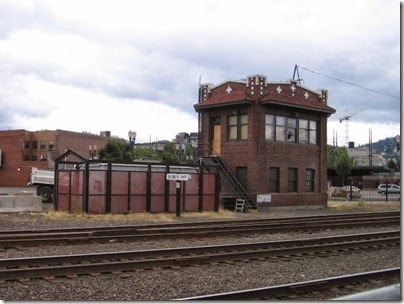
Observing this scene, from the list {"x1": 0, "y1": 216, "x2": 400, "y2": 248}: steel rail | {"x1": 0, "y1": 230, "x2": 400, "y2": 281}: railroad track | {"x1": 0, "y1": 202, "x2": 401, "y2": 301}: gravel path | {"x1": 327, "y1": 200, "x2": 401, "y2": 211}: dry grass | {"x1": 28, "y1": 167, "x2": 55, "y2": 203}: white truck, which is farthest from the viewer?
{"x1": 28, "y1": 167, "x2": 55, "y2": 203}: white truck

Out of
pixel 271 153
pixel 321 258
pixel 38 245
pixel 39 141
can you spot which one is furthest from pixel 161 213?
pixel 39 141

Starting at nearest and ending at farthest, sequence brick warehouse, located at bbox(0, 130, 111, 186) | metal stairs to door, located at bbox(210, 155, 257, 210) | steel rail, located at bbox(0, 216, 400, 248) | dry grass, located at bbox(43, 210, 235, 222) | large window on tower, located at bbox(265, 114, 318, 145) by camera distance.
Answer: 1. steel rail, located at bbox(0, 216, 400, 248)
2. dry grass, located at bbox(43, 210, 235, 222)
3. metal stairs to door, located at bbox(210, 155, 257, 210)
4. large window on tower, located at bbox(265, 114, 318, 145)
5. brick warehouse, located at bbox(0, 130, 111, 186)

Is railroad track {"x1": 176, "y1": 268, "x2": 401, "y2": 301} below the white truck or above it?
below

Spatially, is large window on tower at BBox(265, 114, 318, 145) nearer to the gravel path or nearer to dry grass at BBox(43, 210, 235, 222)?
dry grass at BBox(43, 210, 235, 222)

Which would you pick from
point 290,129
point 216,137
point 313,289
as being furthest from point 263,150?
point 313,289

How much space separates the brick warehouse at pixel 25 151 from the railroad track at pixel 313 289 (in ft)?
240

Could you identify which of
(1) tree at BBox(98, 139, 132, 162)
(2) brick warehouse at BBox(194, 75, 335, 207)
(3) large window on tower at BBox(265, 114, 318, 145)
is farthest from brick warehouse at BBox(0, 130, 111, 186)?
(3) large window on tower at BBox(265, 114, 318, 145)

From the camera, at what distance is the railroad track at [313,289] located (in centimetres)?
748

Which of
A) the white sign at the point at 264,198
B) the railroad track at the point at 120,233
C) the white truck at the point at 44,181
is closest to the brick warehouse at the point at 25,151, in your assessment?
the white truck at the point at 44,181

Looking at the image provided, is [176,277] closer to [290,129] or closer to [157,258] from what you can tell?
[157,258]

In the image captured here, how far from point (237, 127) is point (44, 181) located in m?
15.0

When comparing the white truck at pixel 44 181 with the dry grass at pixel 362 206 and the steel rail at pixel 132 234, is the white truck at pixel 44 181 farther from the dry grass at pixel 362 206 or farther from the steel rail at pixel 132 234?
the steel rail at pixel 132 234

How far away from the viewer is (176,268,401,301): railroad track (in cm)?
748

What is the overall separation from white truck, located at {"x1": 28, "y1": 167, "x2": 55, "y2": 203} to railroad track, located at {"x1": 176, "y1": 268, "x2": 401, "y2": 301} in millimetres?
30922
